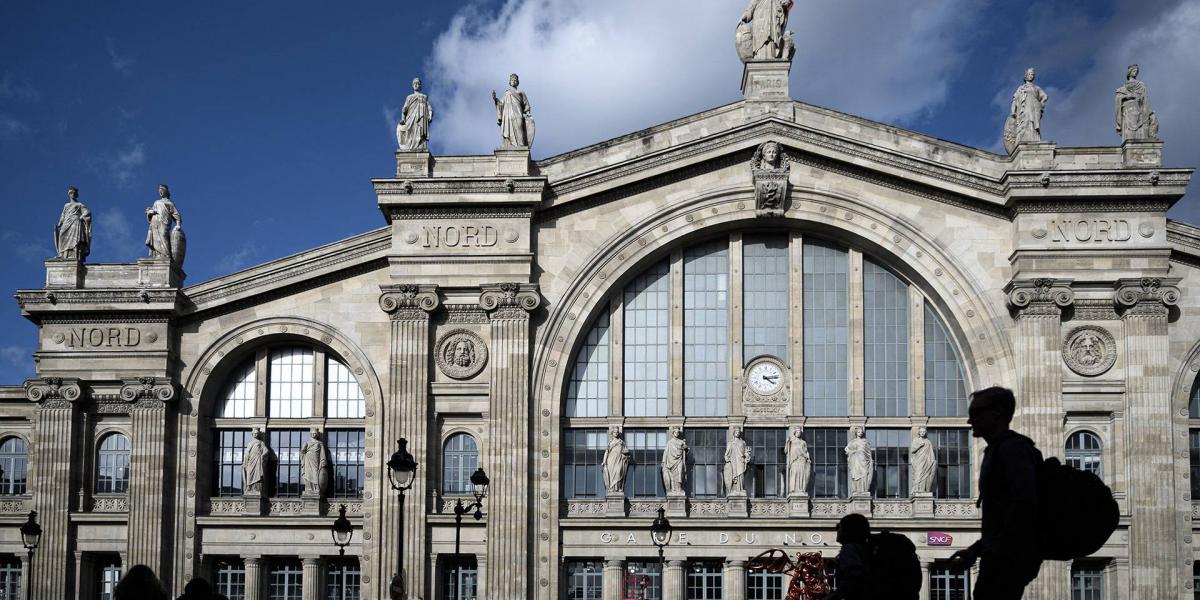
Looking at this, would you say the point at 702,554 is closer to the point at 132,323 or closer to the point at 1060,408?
the point at 1060,408

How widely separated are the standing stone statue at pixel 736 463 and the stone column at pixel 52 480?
18253 millimetres

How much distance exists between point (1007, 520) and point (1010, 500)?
126 mm

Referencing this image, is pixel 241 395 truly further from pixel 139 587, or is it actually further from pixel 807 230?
pixel 139 587

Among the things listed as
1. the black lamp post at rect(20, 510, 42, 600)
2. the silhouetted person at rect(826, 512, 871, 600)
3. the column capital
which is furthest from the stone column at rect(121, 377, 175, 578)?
the silhouetted person at rect(826, 512, 871, 600)

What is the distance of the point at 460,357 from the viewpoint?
4081cm

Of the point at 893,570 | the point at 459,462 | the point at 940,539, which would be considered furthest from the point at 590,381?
the point at 893,570

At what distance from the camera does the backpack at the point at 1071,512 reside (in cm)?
895

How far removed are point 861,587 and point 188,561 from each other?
110 ft

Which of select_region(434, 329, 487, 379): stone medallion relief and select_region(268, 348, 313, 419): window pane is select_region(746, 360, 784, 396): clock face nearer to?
select_region(434, 329, 487, 379): stone medallion relief

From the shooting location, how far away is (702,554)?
132 feet

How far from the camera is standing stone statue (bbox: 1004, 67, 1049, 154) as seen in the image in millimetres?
41375

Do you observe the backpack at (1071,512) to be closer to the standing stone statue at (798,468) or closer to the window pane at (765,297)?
the standing stone statue at (798,468)

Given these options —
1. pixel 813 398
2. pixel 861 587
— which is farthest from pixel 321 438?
pixel 861 587

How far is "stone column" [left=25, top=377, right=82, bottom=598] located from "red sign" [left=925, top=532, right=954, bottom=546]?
2381 centimetres
